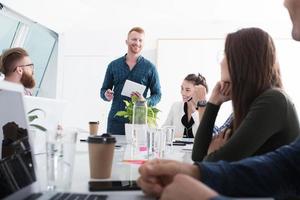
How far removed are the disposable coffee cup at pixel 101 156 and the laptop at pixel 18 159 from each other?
0.66 ft

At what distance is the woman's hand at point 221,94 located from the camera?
157 cm

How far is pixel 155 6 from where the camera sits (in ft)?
18.2

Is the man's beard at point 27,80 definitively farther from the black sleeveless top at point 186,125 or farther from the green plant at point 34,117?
the black sleeveless top at point 186,125

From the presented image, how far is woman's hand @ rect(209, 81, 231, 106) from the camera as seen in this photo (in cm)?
157

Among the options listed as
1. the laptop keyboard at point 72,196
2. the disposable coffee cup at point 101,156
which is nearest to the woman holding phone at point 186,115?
the disposable coffee cup at point 101,156

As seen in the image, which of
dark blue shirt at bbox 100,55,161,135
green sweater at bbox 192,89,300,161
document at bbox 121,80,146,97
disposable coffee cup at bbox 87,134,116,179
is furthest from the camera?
dark blue shirt at bbox 100,55,161,135

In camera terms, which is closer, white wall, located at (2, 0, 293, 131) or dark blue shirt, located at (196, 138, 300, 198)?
dark blue shirt, located at (196, 138, 300, 198)

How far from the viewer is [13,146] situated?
2.72ft

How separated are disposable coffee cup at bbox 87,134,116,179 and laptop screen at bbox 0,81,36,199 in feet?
0.74

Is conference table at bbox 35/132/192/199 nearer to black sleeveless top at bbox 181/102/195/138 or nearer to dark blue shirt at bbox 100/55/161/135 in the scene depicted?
dark blue shirt at bbox 100/55/161/135

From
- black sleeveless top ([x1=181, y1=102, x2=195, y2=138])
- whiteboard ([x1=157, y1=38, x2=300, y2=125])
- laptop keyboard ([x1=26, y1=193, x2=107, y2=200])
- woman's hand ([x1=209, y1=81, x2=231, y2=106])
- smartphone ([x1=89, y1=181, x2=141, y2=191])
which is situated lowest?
black sleeveless top ([x1=181, y1=102, x2=195, y2=138])

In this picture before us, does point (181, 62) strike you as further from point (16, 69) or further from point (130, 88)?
point (16, 69)

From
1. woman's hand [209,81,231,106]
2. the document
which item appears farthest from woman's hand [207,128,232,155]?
the document

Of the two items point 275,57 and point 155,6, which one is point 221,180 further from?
point 155,6
